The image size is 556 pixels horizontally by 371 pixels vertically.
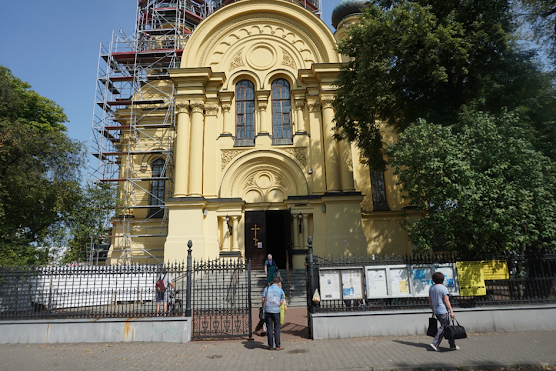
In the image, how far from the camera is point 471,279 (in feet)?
31.3

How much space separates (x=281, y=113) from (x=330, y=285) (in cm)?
1262

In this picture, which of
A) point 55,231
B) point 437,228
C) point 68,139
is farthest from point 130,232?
point 437,228

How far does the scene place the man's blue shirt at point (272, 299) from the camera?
8.30 metres

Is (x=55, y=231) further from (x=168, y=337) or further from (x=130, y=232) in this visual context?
(x=168, y=337)

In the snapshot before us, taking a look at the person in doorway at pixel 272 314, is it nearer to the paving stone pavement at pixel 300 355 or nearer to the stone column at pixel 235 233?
the paving stone pavement at pixel 300 355

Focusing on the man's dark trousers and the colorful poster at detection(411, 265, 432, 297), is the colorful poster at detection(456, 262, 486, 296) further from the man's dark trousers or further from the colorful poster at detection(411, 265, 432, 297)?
the man's dark trousers

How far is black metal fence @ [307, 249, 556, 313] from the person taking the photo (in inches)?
370

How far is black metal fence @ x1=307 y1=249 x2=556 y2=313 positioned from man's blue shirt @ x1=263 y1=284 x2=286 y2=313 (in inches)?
49.2

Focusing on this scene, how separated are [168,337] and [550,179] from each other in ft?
36.4

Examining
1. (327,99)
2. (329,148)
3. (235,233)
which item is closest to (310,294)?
(235,233)

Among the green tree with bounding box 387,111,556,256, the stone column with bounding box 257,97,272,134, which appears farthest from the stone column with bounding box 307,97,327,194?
the green tree with bounding box 387,111,556,256

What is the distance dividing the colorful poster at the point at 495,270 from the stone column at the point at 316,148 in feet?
31.6

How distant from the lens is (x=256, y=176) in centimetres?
1948

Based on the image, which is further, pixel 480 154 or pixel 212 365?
pixel 480 154
